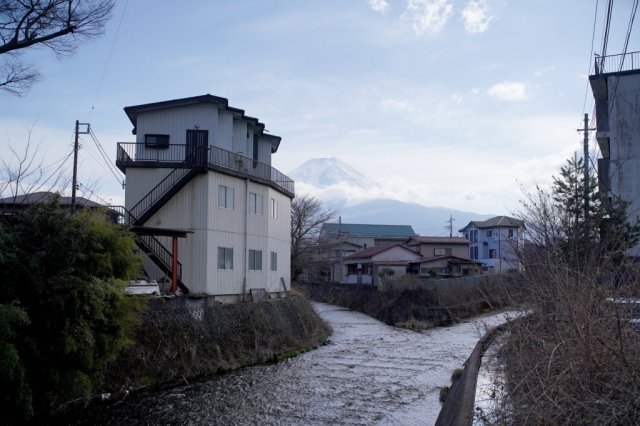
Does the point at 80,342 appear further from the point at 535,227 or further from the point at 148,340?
the point at 535,227

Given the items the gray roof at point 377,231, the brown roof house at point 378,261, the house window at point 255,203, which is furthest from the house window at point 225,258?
the gray roof at point 377,231

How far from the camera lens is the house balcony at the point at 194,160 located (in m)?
25.8

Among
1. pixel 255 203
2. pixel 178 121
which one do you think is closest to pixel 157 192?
pixel 178 121

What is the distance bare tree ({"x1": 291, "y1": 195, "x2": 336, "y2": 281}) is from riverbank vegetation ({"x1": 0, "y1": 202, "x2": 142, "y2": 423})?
1587 inches

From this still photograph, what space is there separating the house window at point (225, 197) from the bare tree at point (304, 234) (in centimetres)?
2852

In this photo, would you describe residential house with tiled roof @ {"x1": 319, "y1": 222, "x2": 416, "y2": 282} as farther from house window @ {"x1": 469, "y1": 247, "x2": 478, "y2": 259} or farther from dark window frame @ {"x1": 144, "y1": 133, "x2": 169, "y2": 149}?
dark window frame @ {"x1": 144, "y1": 133, "x2": 169, "y2": 149}

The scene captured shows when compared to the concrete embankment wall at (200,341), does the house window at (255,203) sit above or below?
above

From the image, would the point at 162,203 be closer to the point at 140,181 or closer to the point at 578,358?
the point at 140,181

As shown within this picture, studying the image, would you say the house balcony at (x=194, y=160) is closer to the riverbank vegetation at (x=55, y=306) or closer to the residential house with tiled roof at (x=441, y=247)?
the riverbank vegetation at (x=55, y=306)

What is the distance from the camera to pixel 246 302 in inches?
1031

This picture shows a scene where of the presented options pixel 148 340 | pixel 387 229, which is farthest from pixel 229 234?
pixel 387 229

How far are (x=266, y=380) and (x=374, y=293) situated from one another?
2770 centimetres

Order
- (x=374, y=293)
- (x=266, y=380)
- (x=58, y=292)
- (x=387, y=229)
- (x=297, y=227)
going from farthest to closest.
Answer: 1. (x=387, y=229)
2. (x=297, y=227)
3. (x=374, y=293)
4. (x=266, y=380)
5. (x=58, y=292)

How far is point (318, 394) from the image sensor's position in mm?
16578
